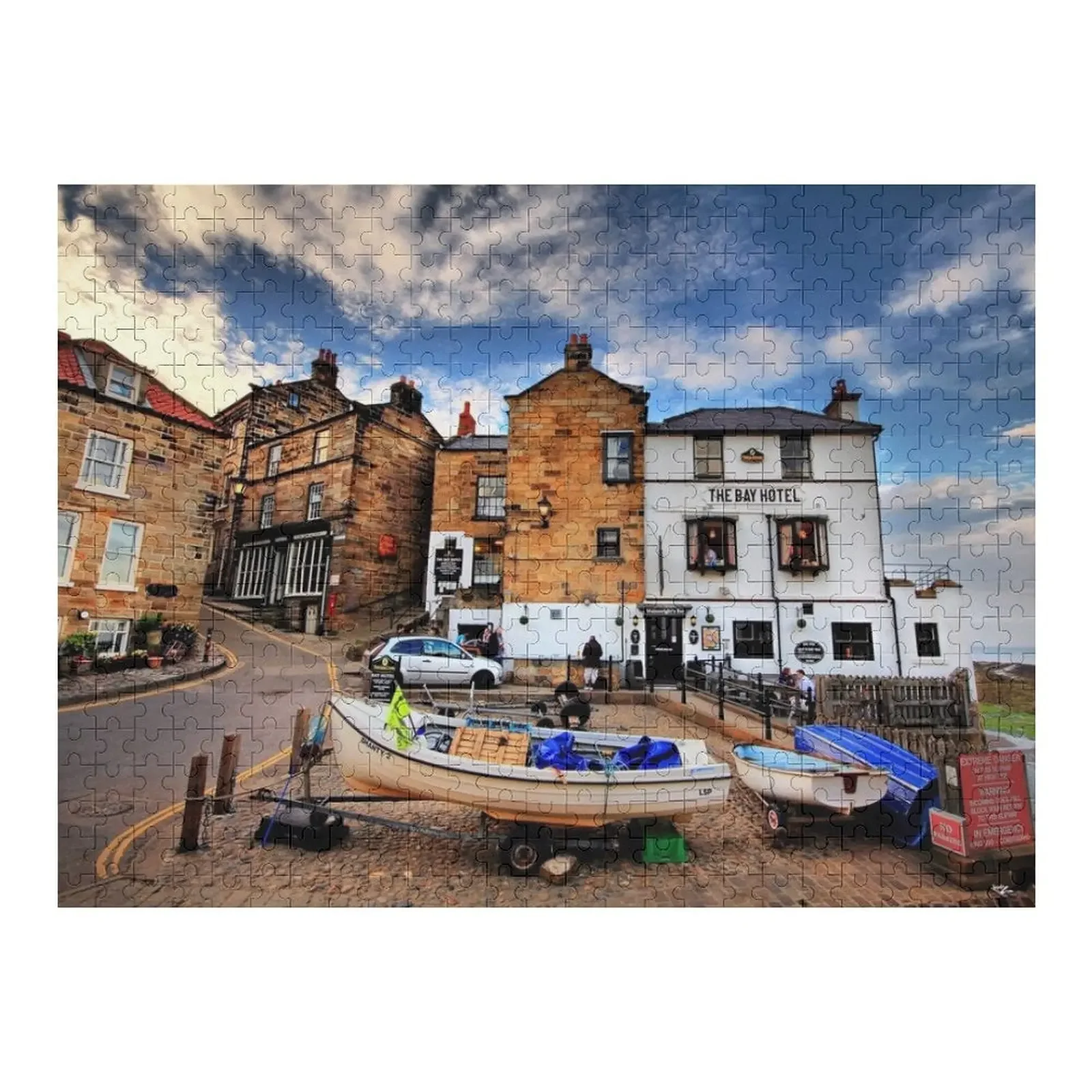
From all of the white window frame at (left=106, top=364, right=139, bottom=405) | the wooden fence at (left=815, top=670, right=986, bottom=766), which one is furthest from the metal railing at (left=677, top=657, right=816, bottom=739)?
the white window frame at (left=106, top=364, right=139, bottom=405)

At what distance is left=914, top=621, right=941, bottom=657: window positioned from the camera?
151 inches

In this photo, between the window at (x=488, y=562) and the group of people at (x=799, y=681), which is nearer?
the group of people at (x=799, y=681)

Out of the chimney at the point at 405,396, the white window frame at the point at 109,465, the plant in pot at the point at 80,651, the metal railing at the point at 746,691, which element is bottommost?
the metal railing at the point at 746,691

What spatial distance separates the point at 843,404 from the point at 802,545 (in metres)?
1.39

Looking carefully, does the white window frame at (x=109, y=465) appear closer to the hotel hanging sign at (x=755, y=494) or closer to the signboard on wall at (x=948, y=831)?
the hotel hanging sign at (x=755, y=494)

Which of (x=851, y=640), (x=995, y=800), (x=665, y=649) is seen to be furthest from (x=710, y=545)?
(x=995, y=800)

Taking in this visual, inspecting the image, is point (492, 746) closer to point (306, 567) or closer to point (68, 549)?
point (306, 567)

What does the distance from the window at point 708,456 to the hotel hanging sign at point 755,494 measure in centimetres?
18

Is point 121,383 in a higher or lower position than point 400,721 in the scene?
→ higher

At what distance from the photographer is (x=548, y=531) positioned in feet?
16.1

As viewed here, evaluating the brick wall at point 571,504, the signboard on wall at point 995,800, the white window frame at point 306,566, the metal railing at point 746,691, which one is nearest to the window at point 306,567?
the white window frame at point 306,566

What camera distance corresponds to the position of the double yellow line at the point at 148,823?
3.12 m

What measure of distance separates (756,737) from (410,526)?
384 centimetres

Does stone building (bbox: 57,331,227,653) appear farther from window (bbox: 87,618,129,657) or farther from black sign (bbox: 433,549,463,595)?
black sign (bbox: 433,549,463,595)
